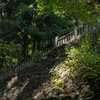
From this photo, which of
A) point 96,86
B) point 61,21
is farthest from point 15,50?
point 61,21

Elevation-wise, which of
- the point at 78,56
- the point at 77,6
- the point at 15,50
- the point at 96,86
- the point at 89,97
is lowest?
the point at 89,97

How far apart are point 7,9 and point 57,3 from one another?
1436 cm

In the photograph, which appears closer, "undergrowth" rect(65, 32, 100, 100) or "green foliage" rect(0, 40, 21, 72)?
"undergrowth" rect(65, 32, 100, 100)

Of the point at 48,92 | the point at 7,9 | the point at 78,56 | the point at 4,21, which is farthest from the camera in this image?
the point at 7,9

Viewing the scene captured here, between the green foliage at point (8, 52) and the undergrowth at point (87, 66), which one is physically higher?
the green foliage at point (8, 52)

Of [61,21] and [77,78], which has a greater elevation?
[61,21]

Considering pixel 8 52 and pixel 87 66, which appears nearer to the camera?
pixel 87 66

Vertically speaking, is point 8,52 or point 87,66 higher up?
point 8,52

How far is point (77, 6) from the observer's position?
18.6ft

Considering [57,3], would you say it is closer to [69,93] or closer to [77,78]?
[77,78]

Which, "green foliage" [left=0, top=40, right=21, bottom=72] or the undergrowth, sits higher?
"green foliage" [left=0, top=40, right=21, bottom=72]

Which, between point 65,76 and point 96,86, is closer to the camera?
point 96,86

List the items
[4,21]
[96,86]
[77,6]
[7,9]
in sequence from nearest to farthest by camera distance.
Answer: [96,86] → [77,6] → [4,21] → [7,9]

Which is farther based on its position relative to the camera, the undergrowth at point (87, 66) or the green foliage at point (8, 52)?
→ the green foliage at point (8, 52)
